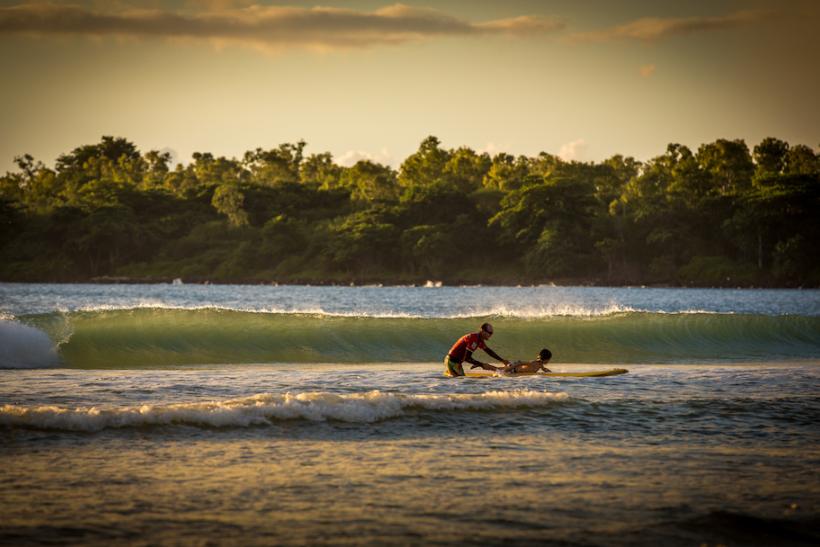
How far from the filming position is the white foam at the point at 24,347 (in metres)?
23.5

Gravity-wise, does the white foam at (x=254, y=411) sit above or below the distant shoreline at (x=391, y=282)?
below

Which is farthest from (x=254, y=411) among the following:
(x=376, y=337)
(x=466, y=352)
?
(x=376, y=337)

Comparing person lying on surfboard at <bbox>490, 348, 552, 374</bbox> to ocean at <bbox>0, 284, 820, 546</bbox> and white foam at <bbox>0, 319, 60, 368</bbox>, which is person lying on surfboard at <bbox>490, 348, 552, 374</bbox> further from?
white foam at <bbox>0, 319, 60, 368</bbox>

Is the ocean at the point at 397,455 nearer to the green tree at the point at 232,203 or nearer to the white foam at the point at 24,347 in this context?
the white foam at the point at 24,347

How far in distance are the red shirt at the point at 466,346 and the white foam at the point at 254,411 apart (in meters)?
4.07

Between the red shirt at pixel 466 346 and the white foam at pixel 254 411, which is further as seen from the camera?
the red shirt at pixel 466 346

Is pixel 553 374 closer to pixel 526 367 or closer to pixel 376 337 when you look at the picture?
pixel 526 367

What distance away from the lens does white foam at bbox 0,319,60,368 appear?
2350 cm

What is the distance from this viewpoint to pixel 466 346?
20.3 meters

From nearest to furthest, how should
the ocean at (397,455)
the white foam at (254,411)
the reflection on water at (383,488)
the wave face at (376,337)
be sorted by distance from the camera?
1. the reflection on water at (383,488)
2. the ocean at (397,455)
3. the white foam at (254,411)
4. the wave face at (376,337)

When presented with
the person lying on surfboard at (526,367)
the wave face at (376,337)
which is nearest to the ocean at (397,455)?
the person lying on surfboard at (526,367)

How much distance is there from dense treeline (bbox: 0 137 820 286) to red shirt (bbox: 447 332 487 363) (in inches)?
4136

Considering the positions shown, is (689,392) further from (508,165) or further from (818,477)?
(508,165)

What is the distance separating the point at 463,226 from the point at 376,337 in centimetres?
10289
